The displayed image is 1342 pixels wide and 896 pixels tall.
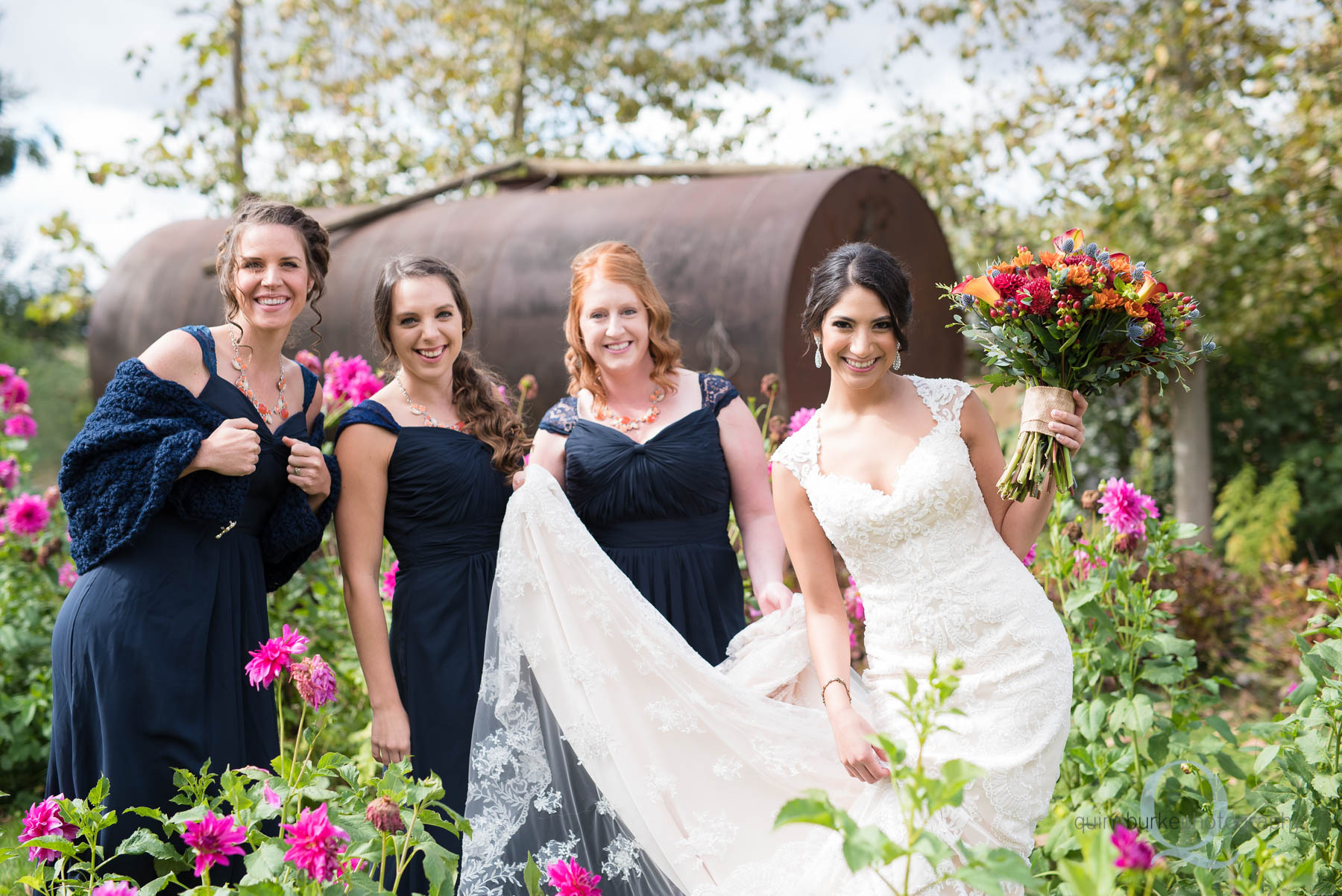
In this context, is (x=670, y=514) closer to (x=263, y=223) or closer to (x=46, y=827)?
(x=263, y=223)

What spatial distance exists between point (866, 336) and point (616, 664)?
99cm

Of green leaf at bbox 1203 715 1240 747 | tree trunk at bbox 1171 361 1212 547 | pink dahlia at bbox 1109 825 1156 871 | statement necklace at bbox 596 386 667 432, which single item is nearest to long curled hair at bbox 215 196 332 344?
statement necklace at bbox 596 386 667 432

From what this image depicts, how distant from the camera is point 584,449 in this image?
2.87 m

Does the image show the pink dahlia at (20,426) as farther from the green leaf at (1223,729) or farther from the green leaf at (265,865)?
the green leaf at (1223,729)

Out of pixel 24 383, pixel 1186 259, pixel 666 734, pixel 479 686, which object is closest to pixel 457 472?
pixel 479 686

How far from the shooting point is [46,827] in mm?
1848

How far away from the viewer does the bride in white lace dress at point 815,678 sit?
215 cm

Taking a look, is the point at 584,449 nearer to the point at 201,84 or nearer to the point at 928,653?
the point at 928,653

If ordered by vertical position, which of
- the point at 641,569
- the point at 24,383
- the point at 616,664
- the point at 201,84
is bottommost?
the point at 616,664

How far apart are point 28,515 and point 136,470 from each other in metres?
2.21

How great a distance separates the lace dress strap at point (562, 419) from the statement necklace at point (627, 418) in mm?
80

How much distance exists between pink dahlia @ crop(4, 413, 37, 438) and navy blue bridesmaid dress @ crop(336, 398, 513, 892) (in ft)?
9.23

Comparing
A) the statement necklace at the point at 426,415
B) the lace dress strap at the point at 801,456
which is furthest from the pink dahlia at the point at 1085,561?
the statement necklace at the point at 426,415

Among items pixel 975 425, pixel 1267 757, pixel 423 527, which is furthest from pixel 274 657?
pixel 1267 757
